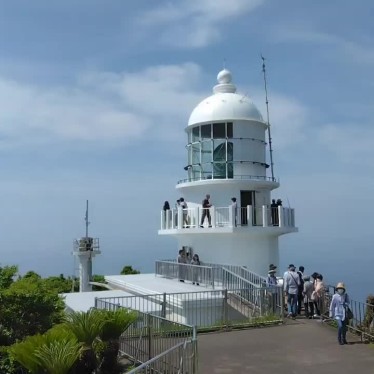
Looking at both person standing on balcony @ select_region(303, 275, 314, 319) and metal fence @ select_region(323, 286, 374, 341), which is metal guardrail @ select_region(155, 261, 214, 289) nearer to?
person standing on balcony @ select_region(303, 275, 314, 319)

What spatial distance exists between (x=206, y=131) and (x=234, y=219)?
15.4ft

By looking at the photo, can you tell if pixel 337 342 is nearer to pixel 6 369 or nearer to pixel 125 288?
pixel 6 369

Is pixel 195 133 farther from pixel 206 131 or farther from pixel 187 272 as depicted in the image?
pixel 187 272

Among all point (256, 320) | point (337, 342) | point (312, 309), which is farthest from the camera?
point (312, 309)

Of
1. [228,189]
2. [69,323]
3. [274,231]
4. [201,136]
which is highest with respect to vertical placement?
[201,136]

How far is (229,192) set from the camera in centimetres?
2320

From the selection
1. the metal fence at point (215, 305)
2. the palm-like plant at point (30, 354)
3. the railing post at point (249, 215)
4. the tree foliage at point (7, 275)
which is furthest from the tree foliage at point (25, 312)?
the railing post at point (249, 215)

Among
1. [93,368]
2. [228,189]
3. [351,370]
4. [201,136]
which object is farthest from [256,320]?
[201,136]

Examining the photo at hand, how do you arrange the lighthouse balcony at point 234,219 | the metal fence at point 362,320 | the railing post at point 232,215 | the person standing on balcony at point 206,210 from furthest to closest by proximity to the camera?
the person standing on balcony at point 206,210, the lighthouse balcony at point 234,219, the railing post at point 232,215, the metal fence at point 362,320

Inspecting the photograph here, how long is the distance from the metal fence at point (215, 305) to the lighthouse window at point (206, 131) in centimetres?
846

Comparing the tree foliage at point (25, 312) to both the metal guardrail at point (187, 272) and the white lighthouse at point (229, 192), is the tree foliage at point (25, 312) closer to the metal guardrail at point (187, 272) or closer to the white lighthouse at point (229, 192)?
the metal guardrail at point (187, 272)

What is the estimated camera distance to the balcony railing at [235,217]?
22.0 m

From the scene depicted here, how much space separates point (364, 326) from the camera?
1418 cm

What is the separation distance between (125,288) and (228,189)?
633 centimetres
